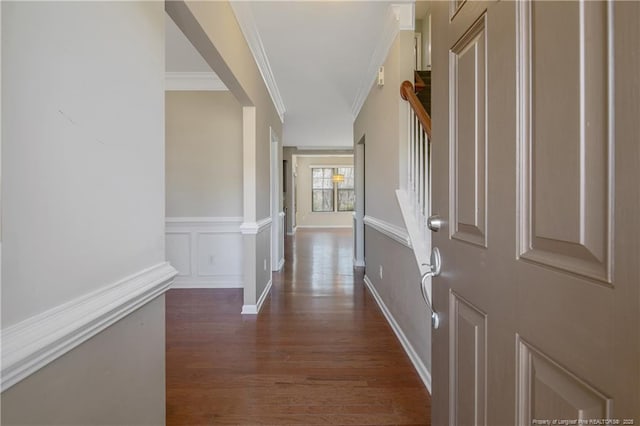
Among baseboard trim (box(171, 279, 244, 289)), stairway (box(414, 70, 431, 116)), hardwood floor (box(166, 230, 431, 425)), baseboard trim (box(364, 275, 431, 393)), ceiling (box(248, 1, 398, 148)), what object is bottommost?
hardwood floor (box(166, 230, 431, 425))

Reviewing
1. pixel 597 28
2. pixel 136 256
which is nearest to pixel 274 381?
pixel 136 256

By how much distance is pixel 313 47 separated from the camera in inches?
116

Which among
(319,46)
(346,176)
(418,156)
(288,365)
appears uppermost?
(319,46)

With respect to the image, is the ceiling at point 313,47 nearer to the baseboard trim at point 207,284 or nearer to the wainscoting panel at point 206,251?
the wainscoting panel at point 206,251

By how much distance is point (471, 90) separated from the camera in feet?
2.46

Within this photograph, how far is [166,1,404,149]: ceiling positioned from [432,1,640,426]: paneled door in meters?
1.88

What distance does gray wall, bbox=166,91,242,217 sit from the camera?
3.73m

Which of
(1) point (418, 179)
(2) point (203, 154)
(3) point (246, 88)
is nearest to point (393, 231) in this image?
(1) point (418, 179)

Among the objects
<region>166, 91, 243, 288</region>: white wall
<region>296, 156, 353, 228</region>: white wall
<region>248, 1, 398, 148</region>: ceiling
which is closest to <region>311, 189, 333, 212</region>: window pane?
<region>296, 156, 353, 228</region>: white wall

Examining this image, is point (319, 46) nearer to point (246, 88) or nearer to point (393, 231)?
point (246, 88)

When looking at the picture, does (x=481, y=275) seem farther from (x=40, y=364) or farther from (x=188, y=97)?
(x=188, y=97)

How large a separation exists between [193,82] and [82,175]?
3377 mm

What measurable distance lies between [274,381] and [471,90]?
6.16 ft

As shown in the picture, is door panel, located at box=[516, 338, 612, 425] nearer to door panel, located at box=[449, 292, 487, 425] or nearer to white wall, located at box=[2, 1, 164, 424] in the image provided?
door panel, located at box=[449, 292, 487, 425]
